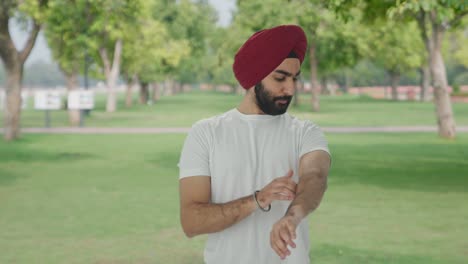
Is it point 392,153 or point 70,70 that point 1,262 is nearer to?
point 392,153

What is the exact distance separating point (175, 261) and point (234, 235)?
220 inches

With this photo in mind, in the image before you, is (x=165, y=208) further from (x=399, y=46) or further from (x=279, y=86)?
(x=399, y=46)

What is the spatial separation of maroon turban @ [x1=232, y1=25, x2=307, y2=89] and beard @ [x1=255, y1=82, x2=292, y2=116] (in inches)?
1.3

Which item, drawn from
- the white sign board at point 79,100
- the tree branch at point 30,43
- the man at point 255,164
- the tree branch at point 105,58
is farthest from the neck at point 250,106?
the tree branch at point 105,58

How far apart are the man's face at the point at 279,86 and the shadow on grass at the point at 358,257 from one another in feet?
18.7

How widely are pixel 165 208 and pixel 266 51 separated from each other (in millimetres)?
9579

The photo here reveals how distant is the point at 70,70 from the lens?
3919 cm

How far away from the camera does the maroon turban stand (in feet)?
9.07

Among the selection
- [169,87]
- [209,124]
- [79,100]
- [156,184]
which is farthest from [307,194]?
[169,87]

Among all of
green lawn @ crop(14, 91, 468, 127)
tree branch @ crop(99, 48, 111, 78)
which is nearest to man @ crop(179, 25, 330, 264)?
green lawn @ crop(14, 91, 468, 127)

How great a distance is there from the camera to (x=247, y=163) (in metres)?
2.90

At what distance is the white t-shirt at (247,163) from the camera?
2.91 m

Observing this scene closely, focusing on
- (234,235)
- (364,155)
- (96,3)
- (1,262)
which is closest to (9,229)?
(1,262)

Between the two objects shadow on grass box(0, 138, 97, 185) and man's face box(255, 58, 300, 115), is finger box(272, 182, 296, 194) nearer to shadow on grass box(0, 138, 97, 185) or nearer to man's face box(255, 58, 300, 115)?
man's face box(255, 58, 300, 115)
